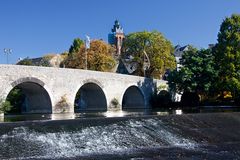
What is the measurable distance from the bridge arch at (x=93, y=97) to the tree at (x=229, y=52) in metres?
11.4

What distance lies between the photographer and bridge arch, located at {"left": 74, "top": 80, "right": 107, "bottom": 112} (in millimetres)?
37062

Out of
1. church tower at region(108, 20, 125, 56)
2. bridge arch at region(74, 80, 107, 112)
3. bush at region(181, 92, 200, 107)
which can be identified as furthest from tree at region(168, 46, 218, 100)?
church tower at region(108, 20, 125, 56)

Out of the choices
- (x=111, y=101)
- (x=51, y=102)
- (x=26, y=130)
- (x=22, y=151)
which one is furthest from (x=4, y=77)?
(x=22, y=151)

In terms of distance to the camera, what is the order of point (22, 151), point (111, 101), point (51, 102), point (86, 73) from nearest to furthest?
point (22, 151) → point (51, 102) → point (86, 73) → point (111, 101)

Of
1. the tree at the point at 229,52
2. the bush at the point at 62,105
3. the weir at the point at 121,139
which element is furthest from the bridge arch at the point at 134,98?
the weir at the point at 121,139

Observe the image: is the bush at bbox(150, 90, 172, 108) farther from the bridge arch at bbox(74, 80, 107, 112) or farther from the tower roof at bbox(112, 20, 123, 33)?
the tower roof at bbox(112, 20, 123, 33)

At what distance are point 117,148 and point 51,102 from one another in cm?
1954

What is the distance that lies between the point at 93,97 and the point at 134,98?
21.9 feet

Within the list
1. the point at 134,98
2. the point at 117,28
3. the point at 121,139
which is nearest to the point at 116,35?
the point at 117,28

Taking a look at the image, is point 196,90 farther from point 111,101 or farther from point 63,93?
point 63,93

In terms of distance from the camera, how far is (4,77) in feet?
91.9

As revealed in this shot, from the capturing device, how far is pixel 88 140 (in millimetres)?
12875

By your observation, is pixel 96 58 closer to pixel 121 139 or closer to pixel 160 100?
pixel 160 100

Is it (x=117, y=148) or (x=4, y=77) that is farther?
(x=4, y=77)
